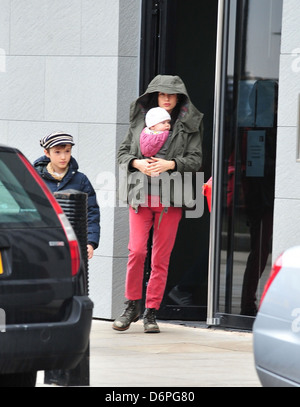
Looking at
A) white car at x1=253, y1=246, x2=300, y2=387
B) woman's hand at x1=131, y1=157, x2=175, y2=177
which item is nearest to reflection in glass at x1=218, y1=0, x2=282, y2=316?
woman's hand at x1=131, y1=157, x2=175, y2=177

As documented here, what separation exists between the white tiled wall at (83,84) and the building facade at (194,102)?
1 centimetres

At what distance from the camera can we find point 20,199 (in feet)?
18.7

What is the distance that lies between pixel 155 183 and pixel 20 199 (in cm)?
357

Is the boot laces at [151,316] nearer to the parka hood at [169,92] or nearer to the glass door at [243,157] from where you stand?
the glass door at [243,157]

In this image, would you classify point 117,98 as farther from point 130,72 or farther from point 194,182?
point 194,182

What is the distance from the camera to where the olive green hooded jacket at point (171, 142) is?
9.16 metres

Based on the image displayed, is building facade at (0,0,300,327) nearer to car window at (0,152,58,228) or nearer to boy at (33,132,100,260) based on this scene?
boy at (33,132,100,260)

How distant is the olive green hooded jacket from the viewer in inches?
361

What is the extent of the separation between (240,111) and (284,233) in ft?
3.84

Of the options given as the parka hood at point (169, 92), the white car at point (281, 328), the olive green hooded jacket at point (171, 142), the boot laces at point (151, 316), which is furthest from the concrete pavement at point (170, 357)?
the parka hood at point (169, 92)

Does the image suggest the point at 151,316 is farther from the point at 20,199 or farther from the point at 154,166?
the point at 20,199
